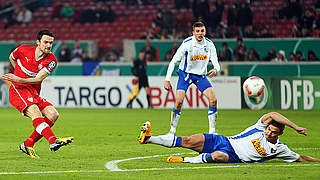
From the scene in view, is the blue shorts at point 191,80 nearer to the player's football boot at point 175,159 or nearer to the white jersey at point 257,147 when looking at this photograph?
the player's football boot at point 175,159

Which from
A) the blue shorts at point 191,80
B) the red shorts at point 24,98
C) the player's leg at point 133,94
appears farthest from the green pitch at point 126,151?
the player's leg at point 133,94

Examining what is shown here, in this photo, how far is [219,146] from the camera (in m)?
8.95

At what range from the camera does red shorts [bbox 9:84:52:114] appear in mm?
9957

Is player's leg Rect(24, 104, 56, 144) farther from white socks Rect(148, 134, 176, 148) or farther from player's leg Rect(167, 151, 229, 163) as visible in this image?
player's leg Rect(167, 151, 229, 163)

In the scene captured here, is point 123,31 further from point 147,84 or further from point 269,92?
point 269,92

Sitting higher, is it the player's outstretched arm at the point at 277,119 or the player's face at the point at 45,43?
the player's face at the point at 45,43

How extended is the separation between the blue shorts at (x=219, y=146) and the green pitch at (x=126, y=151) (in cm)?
15

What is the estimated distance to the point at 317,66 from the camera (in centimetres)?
2359

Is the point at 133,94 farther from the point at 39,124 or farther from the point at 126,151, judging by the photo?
the point at 39,124

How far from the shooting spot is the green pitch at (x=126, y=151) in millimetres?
8047

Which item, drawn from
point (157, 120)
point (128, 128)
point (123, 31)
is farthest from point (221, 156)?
point (123, 31)

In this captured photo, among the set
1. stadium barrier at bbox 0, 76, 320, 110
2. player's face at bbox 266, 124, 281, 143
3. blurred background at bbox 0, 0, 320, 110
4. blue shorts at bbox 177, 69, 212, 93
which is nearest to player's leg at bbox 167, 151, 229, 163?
player's face at bbox 266, 124, 281, 143

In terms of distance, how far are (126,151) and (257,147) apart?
113 inches

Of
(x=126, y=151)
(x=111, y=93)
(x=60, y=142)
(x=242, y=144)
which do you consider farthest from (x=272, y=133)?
(x=111, y=93)
